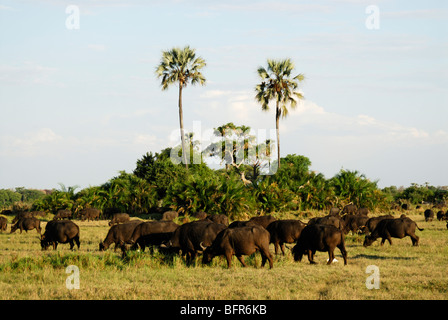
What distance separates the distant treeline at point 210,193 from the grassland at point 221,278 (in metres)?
17.6

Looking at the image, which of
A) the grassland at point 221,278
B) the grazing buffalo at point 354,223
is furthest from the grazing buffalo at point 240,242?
the grazing buffalo at point 354,223

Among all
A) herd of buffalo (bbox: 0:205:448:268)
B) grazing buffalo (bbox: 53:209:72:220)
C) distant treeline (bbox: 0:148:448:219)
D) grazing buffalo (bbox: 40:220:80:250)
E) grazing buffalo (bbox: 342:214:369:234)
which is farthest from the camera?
grazing buffalo (bbox: 53:209:72:220)

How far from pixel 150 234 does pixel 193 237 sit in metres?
3.14

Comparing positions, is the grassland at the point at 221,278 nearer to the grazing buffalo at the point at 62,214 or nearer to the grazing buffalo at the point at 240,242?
the grazing buffalo at the point at 240,242

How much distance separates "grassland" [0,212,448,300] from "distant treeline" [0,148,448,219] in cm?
1761

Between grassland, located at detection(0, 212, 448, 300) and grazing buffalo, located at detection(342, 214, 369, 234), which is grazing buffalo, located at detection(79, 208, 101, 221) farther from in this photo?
grazing buffalo, located at detection(342, 214, 369, 234)

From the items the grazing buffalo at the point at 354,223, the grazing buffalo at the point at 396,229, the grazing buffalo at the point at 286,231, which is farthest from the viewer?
the grazing buffalo at the point at 354,223

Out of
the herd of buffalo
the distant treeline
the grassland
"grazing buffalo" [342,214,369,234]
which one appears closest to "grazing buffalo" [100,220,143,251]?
the herd of buffalo

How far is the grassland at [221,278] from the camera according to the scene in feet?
36.4

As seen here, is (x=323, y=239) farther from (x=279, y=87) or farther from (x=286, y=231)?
(x=279, y=87)

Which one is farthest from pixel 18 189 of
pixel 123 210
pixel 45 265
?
pixel 45 265

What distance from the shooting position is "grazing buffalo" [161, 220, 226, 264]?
15.4 m

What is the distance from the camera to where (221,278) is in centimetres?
1307
